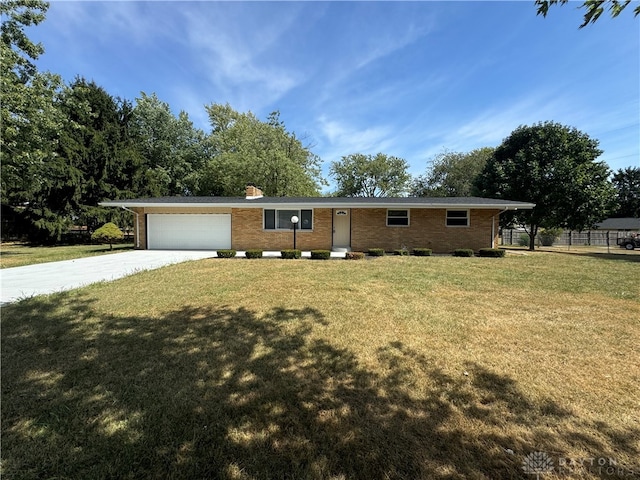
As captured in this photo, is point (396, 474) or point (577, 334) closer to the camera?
point (396, 474)

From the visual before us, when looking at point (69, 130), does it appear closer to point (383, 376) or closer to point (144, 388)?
point (144, 388)

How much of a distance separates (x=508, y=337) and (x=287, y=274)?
539 centimetres

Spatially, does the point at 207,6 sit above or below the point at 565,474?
above

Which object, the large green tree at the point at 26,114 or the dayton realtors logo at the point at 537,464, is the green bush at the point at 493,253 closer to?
the dayton realtors logo at the point at 537,464

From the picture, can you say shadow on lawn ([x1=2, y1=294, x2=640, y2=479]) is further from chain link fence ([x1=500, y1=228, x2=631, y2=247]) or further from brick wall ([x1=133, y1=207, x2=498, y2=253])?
chain link fence ([x1=500, y1=228, x2=631, y2=247])

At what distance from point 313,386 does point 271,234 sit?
42.3 feet

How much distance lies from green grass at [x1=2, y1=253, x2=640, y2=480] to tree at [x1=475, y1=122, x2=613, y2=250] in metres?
16.4

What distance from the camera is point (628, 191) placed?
41.1 m

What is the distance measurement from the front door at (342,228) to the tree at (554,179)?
12.2 meters

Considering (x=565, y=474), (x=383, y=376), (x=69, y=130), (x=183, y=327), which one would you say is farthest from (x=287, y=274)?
(x=69, y=130)

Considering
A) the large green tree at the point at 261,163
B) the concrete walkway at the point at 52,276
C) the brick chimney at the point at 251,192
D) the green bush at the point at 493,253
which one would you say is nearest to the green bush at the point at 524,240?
the green bush at the point at 493,253

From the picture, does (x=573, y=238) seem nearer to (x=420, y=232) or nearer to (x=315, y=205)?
(x=420, y=232)

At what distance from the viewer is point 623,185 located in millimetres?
42844

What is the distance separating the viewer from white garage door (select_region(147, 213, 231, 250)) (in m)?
15.5
